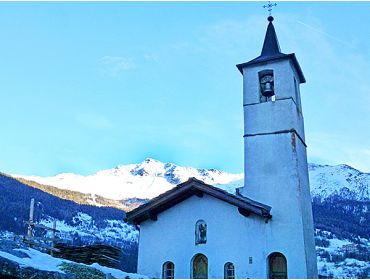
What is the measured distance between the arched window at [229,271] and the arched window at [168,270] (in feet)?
7.83

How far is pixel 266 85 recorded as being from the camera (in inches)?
928

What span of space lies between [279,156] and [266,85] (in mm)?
3775

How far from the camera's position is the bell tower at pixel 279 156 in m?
20.1

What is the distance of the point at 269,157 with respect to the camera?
71.8 ft

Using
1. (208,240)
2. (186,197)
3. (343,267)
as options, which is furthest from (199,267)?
(343,267)

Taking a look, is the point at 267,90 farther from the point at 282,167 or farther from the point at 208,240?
the point at 208,240

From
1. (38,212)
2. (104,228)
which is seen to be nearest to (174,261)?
(38,212)

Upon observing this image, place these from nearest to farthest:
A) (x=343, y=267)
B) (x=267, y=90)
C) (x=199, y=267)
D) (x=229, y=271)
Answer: (x=229, y=271) → (x=199, y=267) → (x=267, y=90) → (x=343, y=267)

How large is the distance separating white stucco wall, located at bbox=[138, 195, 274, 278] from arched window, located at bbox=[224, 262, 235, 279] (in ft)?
0.52

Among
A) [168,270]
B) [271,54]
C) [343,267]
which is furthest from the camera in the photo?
[343,267]

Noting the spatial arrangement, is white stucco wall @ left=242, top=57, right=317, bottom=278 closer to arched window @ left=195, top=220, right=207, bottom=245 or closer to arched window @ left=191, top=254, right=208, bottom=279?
arched window @ left=195, top=220, right=207, bottom=245

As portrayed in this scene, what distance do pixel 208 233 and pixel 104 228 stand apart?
124 metres

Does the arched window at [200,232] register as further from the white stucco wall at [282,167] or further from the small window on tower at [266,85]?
the small window on tower at [266,85]

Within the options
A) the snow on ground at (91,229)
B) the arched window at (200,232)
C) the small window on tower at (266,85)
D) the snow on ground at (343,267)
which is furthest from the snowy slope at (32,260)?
the snow on ground at (91,229)
